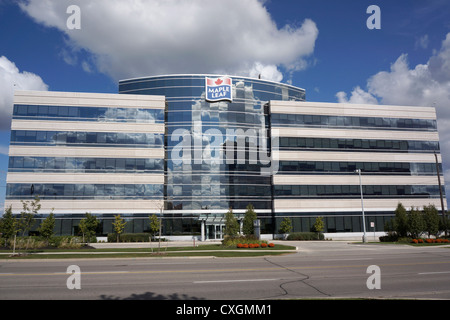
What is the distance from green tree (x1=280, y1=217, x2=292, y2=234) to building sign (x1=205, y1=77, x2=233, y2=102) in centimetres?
2070

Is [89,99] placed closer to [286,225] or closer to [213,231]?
[213,231]

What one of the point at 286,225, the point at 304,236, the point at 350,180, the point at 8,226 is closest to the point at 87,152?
the point at 8,226

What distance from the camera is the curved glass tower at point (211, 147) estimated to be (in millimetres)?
47031

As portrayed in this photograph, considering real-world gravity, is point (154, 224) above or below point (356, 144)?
below

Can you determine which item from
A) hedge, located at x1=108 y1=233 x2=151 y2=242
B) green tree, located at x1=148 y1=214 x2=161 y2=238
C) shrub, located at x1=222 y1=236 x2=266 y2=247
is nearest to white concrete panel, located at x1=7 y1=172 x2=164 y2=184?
green tree, located at x1=148 y1=214 x2=161 y2=238

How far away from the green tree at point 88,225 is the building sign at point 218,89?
2442 centimetres

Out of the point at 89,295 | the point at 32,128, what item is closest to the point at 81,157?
the point at 32,128

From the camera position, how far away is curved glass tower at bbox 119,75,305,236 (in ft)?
154

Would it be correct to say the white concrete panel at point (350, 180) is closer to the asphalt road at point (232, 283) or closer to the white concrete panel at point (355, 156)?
the white concrete panel at point (355, 156)

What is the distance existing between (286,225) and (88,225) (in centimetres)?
2811

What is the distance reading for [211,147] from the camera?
158 feet

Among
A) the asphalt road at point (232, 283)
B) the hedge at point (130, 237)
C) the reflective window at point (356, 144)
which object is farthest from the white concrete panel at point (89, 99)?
the asphalt road at point (232, 283)

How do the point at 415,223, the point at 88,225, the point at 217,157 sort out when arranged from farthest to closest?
the point at 217,157 < the point at 88,225 < the point at 415,223
